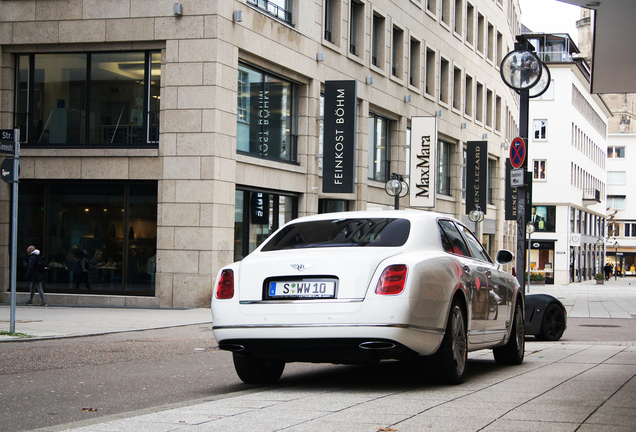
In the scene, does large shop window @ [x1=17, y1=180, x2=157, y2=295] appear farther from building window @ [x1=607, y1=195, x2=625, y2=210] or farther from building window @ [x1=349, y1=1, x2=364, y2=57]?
building window @ [x1=607, y1=195, x2=625, y2=210]

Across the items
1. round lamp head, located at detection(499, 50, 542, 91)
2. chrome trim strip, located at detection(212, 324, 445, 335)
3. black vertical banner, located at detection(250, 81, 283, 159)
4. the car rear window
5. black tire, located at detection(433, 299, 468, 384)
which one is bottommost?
black tire, located at detection(433, 299, 468, 384)

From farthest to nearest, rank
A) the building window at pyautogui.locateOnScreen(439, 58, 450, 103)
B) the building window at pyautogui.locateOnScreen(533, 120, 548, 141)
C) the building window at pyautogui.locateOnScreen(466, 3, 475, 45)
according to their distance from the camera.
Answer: the building window at pyautogui.locateOnScreen(533, 120, 548, 141)
the building window at pyautogui.locateOnScreen(466, 3, 475, 45)
the building window at pyautogui.locateOnScreen(439, 58, 450, 103)

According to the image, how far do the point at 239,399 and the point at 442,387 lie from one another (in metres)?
1.79

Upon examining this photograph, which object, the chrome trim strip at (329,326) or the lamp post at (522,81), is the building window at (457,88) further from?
the chrome trim strip at (329,326)

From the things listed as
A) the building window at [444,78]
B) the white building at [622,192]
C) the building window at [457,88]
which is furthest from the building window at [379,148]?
the white building at [622,192]

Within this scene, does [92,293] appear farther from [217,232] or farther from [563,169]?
[563,169]

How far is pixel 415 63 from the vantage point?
36.2 meters

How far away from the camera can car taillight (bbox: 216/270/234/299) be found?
23.4 ft

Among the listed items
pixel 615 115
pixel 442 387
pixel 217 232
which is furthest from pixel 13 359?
pixel 615 115

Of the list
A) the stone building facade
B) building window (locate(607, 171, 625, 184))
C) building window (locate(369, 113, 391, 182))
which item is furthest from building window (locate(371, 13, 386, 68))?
building window (locate(607, 171, 625, 184))

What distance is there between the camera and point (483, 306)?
27.0 feet

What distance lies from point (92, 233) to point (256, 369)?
15358mm

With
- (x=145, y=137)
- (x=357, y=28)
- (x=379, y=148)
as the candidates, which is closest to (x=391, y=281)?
(x=145, y=137)

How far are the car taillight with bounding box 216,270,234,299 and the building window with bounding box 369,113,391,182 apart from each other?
2447cm
